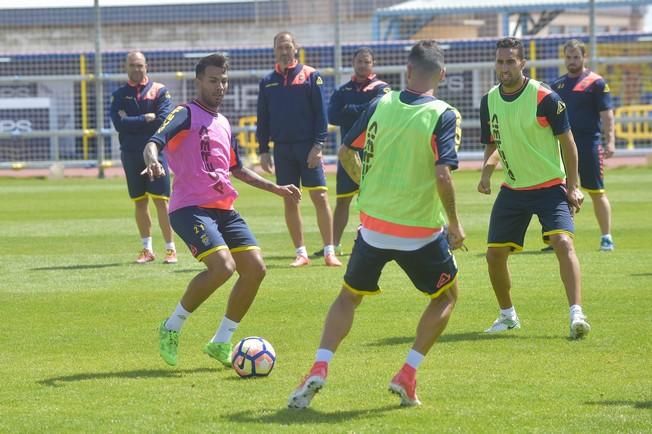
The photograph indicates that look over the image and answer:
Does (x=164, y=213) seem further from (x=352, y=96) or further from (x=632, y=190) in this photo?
Answer: (x=632, y=190)

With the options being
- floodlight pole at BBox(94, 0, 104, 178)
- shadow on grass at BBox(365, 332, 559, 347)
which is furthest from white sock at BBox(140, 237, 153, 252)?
floodlight pole at BBox(94, 0, 104, 178)

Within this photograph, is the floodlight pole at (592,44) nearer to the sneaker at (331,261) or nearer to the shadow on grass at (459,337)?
the sneaker at (331,261)

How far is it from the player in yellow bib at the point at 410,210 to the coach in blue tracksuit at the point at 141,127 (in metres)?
7.06

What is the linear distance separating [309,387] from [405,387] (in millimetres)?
518

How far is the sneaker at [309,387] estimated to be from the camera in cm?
651

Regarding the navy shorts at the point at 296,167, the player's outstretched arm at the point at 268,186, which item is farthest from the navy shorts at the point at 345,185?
the player's outstretched arm at the point at 268,186

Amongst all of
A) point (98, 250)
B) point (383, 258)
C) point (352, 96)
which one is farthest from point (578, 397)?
point (98, 250)

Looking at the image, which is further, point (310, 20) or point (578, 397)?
point (310, 20)

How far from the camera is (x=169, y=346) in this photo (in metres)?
7.87

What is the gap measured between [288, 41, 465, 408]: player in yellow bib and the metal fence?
766 inches

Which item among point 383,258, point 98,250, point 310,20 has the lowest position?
point 98,250

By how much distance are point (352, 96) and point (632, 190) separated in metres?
9.56

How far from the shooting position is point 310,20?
3200cm

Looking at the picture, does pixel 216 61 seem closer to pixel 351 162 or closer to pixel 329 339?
pixel 351 162
